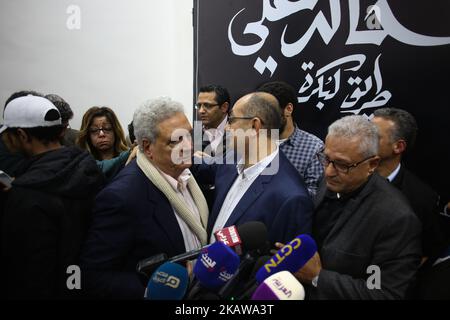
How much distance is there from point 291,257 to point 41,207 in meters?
0.73

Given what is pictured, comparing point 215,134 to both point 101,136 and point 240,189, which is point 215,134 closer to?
point 101,136

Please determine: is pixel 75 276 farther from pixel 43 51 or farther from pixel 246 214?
pixel 43 51

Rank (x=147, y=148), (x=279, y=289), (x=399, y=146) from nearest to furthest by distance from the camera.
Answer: (x=279, y=289)
(x=147, y=148)
(x=399, y=146)

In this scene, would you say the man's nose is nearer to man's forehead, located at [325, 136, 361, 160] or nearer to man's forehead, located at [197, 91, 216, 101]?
man's forehead, located at [325, 136, 361, 160]

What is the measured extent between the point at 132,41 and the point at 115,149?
48.5 inches

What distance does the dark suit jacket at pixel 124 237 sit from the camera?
1.11m

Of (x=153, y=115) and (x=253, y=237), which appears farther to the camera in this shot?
(x=153, y=115)

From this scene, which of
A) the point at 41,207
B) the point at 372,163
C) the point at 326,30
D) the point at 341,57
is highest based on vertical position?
the point at 326,30

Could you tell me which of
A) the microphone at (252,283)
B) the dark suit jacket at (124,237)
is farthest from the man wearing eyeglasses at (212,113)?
the microphone at (252,283)

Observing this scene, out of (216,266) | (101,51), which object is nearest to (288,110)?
(216,266)

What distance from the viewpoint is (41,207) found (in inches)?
42.0
